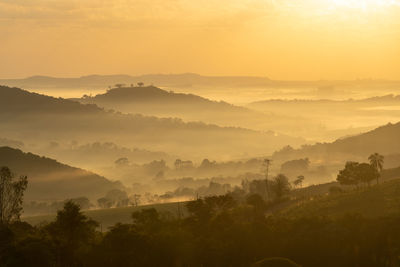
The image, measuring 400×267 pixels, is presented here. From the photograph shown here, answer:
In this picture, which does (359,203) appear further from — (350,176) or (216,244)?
(216,244)

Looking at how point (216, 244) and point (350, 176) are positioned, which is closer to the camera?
point (216, 244)

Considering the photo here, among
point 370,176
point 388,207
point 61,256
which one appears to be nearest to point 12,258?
point 61,256

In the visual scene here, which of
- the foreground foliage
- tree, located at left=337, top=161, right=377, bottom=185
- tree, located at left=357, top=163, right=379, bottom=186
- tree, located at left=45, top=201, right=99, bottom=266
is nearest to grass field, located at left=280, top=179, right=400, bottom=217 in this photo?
tree, located at left=357, top=163, right=379, bottom=186

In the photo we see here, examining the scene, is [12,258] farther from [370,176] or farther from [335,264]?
[370,176]

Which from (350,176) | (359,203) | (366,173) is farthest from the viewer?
(350,176)

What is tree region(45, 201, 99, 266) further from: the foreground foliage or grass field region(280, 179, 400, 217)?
grass field region(280, 179, 400, 217)

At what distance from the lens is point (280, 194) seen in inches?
7328

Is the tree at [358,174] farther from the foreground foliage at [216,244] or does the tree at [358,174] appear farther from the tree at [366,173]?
the foreground foliage at [216,244]

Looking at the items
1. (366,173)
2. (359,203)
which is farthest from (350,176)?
(359,203)

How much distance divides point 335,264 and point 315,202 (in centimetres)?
6663

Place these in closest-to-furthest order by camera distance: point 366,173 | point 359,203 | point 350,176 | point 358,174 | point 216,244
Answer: point 216,244 < point 359,203 < point 366,173 < point 358,174 < point 350,176

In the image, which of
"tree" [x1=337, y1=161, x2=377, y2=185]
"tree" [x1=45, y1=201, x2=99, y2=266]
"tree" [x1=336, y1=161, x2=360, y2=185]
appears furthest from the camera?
"tree" [x1=336, y1=161, x2=360, y2=185]

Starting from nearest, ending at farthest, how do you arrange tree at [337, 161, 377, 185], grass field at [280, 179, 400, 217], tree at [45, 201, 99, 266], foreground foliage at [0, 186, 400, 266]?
1. foreground foliage at [0, 186, 400, 266]
2. tree at [45, 201, 99, 266]
3. grass field at [280, 179, 400, 217]
4. tree at [337, 161, 377, 185]

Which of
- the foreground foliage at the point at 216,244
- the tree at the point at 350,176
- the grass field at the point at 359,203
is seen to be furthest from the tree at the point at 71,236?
the tree at the point at 350,176
